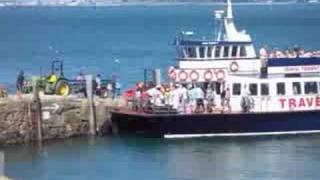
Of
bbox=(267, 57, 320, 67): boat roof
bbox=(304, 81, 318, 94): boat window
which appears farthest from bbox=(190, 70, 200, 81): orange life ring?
bbox=(304, 81, 318, 94): boat window

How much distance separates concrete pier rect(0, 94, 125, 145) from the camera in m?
49.1

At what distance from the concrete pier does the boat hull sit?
2.54ft

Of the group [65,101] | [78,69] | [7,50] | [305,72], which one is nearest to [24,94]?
[65,101]

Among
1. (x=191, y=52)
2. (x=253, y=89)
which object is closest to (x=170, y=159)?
(x=253, y=89)

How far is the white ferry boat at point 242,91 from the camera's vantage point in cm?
5138

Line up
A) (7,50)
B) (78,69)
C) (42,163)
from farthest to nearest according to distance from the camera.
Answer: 1. (7,50)
2. (78,69)
3. (42,163)

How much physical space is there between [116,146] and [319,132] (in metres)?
8.86

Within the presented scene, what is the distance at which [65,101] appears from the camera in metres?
50.6

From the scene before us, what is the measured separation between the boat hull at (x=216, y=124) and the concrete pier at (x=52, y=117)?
77 cm

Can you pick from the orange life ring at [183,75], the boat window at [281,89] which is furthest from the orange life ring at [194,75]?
the boat window at [281,89]

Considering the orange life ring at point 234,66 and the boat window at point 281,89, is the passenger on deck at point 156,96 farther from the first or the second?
the boat window at point 281,89

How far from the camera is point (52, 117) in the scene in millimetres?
50125

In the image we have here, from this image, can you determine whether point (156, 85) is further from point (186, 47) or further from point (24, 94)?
point (24, 94)

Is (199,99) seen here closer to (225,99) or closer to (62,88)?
(225,99)
